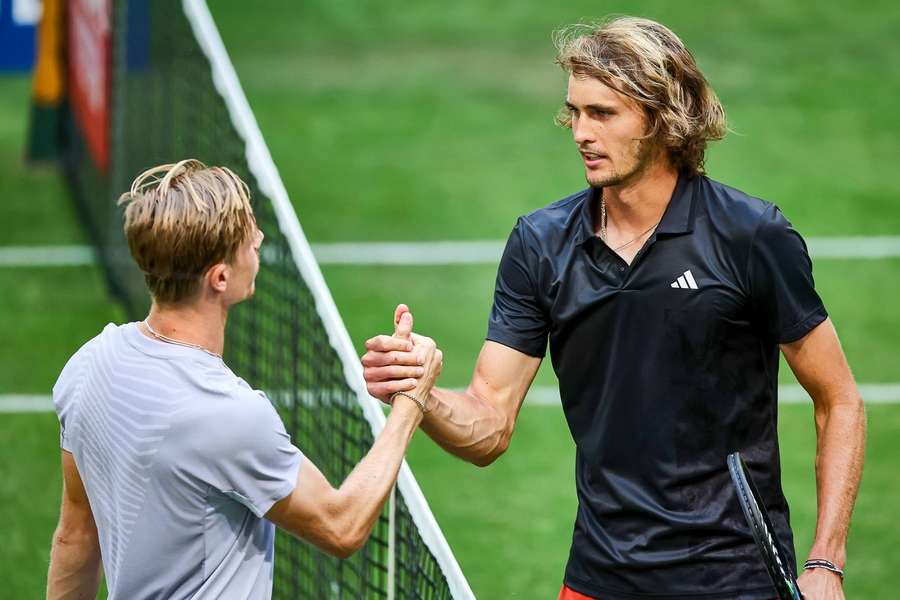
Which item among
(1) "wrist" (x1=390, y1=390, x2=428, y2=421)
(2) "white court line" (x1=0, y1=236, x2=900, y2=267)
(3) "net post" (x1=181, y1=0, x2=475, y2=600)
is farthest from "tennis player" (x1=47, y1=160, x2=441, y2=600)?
(2) "white court line" (x1=0, y1=236, x2=900, y2=267)

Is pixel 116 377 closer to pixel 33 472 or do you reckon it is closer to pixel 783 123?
pixel 33 472

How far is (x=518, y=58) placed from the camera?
14.9 m

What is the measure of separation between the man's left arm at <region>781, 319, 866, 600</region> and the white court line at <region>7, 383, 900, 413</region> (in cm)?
490

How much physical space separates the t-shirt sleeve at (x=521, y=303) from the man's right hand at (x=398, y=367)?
394mm

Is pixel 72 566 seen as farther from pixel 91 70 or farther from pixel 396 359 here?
pixel 91 70

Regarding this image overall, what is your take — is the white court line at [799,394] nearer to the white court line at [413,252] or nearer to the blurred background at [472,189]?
the blurred background at [472,189]

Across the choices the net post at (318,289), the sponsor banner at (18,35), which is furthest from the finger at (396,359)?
the sponsor banner at (18,35)

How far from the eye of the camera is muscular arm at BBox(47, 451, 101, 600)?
3711 millimetres

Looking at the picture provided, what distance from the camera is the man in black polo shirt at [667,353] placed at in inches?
160

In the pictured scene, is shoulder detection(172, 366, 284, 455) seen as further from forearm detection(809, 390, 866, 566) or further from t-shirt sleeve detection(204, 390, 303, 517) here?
forearm detection(809, 390, 866, 566)

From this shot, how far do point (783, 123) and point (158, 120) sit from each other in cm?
614

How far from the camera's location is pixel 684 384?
4.11 meters

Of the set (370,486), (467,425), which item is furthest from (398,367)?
(370,486)

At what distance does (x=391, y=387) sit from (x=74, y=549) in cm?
90
